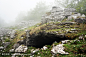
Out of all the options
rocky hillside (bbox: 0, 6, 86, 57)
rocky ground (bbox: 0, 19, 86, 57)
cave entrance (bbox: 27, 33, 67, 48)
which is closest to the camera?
rocky ground (bbox: 0, 19, 86, 57)

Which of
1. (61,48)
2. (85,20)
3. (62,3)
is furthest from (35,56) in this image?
(62,3)

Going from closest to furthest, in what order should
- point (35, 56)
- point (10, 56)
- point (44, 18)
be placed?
point (35, 56)
point (10, 56)
point (44, 18)

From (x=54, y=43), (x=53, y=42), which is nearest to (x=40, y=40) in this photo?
(x=53, y=42)

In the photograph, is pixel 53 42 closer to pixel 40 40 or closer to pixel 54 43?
pixel 54 43

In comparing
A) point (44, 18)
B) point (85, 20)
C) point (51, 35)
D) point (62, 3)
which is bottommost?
point (51, 35)

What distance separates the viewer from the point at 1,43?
9547mm

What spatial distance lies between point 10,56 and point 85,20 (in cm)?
1373

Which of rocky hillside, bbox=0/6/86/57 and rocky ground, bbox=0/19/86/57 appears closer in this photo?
rocky ground, bbox=0/19/86/57

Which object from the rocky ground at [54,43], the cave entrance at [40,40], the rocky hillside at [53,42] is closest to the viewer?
the rocky ground at [54,43]

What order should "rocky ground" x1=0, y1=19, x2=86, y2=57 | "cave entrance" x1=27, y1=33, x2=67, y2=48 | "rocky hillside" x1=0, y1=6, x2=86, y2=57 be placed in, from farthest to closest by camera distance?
"cave entrance" x1=27, y1=33, x2=67, y2=48 < "rocky hillside" x1=0, y1=6, x2=86, y2=57 < "rocky ground" x1=0, y1=19, x2=86, y2=57

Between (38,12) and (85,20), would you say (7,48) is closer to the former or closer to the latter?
(85,20)

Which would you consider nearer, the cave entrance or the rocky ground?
the rocky ground

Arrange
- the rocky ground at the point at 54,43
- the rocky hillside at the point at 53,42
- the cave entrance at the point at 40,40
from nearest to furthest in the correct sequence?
1. the rocky ground at the point at 54,43
2. the rocky hillside at the point at 53,42
3. the cave entrance at the point at 40,40

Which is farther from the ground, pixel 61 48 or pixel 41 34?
pixel 41 34
